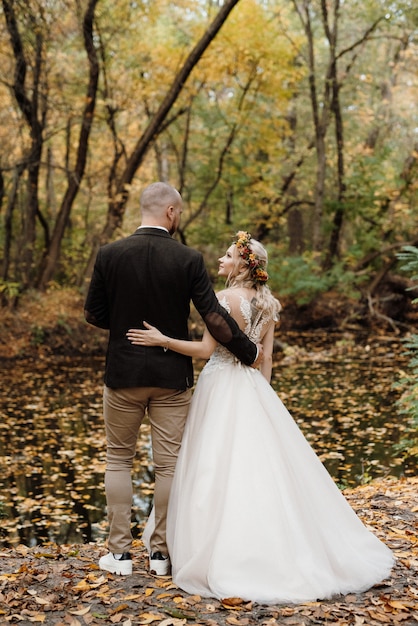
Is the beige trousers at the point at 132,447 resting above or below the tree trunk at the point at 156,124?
below

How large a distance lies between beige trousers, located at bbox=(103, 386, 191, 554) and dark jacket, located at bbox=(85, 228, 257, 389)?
15cm

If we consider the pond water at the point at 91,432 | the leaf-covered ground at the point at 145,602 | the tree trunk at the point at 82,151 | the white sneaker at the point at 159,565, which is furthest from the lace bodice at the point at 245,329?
the tree trunk at the point at 82,151

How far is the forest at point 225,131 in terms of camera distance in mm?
17047

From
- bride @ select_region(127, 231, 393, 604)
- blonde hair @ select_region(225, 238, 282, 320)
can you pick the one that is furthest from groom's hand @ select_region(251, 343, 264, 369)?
blonde hair @ select_region(225, 238, 282, 320)

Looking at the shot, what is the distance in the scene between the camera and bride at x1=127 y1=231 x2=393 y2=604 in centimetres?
352

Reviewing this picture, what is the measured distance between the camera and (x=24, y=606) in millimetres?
3436

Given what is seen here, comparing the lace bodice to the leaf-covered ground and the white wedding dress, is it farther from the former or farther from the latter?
the leaf-covered ground

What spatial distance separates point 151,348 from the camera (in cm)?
376

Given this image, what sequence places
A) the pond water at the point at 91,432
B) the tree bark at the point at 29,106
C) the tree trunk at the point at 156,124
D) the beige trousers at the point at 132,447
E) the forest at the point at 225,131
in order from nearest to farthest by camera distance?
the beige trousers at the point at 132,447, the pond water at the point at 91,432, the tree trunk at the point at 156,124, the tree bark at the point at 29,106, the forest at the point at 225,131

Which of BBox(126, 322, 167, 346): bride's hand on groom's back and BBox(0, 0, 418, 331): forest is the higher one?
BBox(0, 0, 418, 331): forest

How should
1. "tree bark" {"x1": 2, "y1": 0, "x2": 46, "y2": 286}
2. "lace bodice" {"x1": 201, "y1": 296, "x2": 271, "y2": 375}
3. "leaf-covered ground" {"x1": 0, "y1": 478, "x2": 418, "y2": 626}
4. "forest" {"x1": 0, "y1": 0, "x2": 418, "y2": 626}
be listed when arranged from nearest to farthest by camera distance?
"leaf-covered ground" {"x1": 0, "y1": 478, "x2": 418, "y2": 626}
"lace bodice" {"x1": 201, "y1": 296, "x2": 271, "y2": 375}
"forest" {"x1": 0, "y1": 0, "x2": 418, "y2": 626}
"tree bark" {"x1": 2, "y1": 0, "x2": 46, "y2": 286}

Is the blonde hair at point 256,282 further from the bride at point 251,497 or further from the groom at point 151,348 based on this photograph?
the groom at point 151,348

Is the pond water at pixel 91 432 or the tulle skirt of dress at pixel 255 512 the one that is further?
the pond water at pixel 91 432

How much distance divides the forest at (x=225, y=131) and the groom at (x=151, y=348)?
1227 cm
